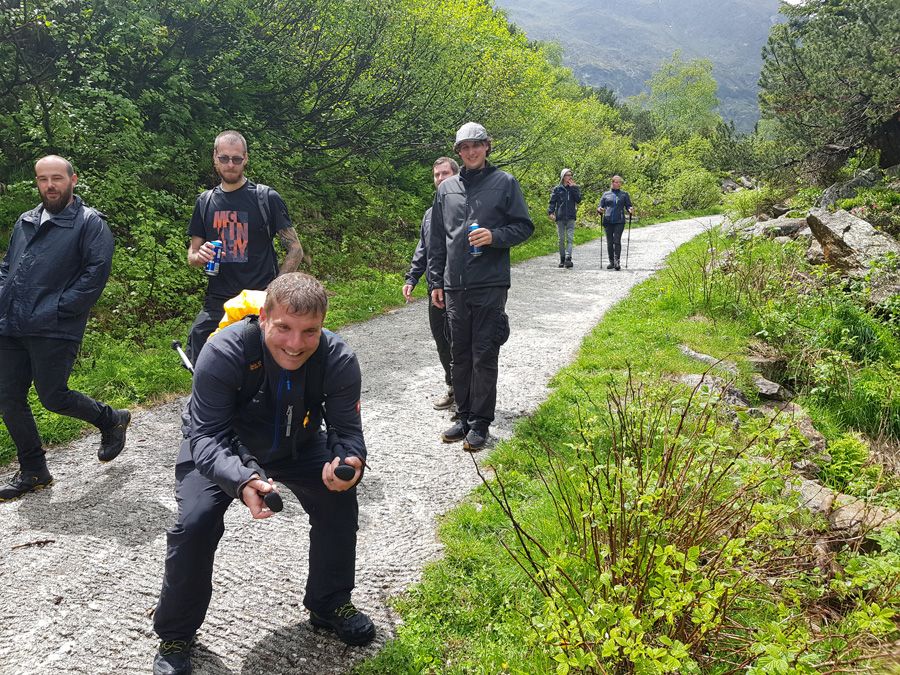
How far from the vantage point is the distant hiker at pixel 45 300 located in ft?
13.6

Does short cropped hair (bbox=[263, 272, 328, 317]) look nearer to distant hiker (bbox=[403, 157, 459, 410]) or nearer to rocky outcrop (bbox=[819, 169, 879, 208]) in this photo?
distant hiker (bbox=[403, 157, 459, 410])

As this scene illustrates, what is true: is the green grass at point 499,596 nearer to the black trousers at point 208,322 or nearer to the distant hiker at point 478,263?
the distant hiker at point 478,263

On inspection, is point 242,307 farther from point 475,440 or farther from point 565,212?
point 565,212

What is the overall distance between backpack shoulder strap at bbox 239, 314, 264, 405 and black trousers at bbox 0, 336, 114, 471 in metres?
2.36

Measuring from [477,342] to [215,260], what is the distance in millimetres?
2109

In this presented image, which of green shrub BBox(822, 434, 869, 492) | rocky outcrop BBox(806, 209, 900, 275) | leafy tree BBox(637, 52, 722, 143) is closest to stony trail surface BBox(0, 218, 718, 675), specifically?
green shrub BBox(822, 434, 869, 492)

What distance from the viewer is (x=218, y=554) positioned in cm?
355

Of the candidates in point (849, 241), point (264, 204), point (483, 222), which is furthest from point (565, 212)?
point (264, 204)

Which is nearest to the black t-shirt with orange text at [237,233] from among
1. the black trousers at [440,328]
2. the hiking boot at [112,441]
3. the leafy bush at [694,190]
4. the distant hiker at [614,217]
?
the hiking boot at [112,441]

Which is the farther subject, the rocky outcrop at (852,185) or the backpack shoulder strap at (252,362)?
the rocky outcrop at (852,185)

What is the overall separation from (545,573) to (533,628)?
38 cm

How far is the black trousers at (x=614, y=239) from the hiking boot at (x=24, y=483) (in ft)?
40.6

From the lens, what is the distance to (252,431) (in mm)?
2799

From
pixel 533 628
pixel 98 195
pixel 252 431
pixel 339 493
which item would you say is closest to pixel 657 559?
pixel 533 628
